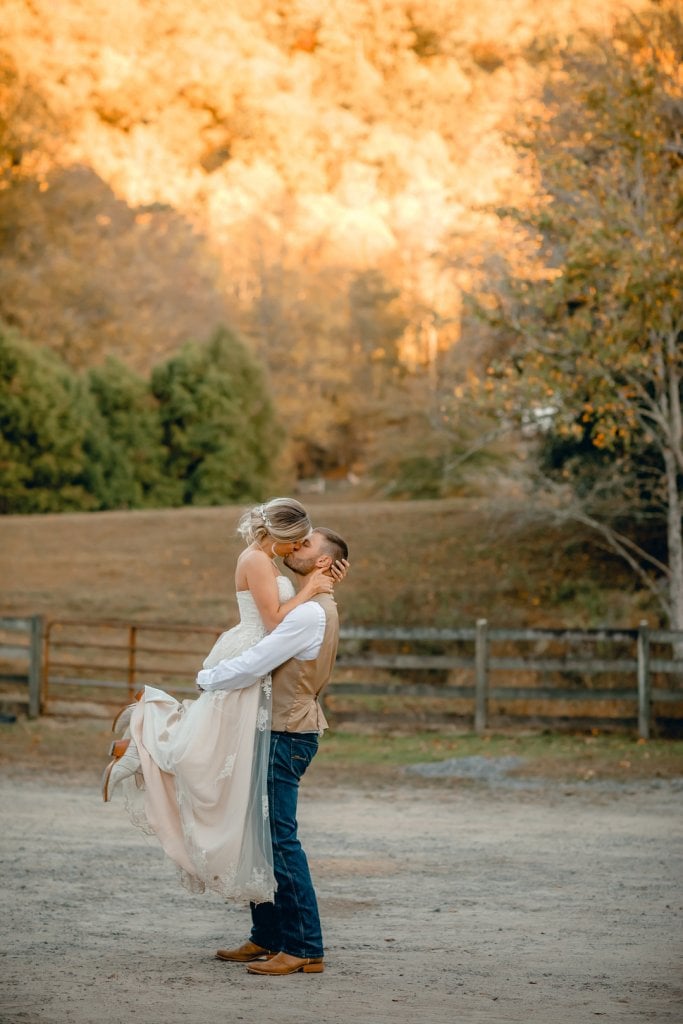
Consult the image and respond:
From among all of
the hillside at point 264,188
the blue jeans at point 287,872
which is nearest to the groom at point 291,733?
the blue jeans at point 287,872

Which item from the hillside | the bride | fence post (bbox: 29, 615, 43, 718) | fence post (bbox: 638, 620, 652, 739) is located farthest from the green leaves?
the bride

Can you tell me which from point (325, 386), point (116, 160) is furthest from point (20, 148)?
point (116, 160)

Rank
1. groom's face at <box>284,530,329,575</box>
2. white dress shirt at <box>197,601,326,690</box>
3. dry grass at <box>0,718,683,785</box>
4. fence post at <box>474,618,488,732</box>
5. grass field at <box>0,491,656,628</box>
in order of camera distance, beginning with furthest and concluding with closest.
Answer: grass field at <box>0,491,656,628</box>, fence post at <box>474,618,488,732</box>, dry grass at <box>0,718,683,785</box>, groom's face at <box>284,530,329,575</box>, white dress shirt at <box>197,601,326,690</box>

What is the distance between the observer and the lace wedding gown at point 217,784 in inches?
237

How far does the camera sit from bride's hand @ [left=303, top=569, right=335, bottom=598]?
242 inches

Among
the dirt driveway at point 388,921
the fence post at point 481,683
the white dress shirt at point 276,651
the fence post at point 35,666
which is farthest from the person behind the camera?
the fence post at point 35,666

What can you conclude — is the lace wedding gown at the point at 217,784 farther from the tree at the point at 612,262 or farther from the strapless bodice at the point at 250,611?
the tree at the point at 612,262

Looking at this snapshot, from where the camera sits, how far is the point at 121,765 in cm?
629

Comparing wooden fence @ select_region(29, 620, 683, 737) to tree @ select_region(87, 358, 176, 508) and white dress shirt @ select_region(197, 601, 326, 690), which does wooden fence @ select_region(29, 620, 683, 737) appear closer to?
white dress shirt @ select_region(197, 601, 326, 690)

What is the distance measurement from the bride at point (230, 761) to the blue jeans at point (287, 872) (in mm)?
59

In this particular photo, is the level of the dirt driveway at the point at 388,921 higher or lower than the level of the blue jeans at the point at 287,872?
lower

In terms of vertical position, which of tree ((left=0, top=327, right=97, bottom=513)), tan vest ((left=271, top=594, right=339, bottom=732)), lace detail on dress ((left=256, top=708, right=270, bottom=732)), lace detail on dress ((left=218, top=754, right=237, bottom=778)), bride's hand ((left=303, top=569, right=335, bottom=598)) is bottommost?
lace detail on dress ((left=218, top=754, right=237, bottom=778))

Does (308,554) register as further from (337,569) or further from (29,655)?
(29,655)

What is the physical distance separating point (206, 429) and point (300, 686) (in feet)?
123
